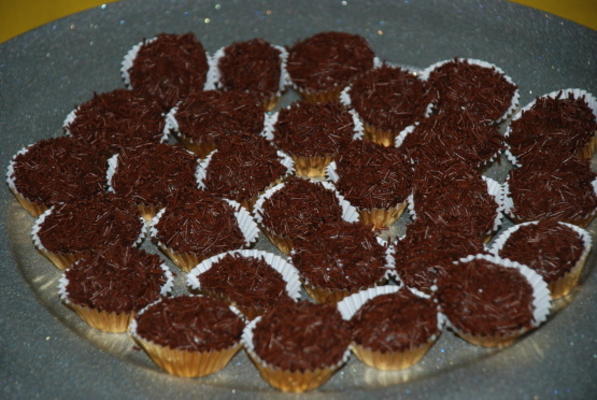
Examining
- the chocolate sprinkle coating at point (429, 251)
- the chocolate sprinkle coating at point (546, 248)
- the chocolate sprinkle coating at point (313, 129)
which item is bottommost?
the chocolate sprinkle coating at point (546, 248)

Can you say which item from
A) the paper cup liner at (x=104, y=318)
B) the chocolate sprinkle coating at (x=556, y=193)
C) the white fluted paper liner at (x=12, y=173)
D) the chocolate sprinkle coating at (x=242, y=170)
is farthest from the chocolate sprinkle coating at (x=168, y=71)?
the chocolate sprinkle coating at (x=556, y=193)

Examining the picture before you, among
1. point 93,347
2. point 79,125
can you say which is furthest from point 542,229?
point 79,125

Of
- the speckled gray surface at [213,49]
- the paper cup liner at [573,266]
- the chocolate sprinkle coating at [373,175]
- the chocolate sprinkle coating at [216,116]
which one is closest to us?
the speckled gray surface at [213,49]

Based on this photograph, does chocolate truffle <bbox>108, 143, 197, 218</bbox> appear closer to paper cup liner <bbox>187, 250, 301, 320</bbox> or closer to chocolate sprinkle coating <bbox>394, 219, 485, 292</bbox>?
paper cup liner <bbox>187, 250, 301, 320</bbox>

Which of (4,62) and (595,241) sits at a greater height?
(4,62)

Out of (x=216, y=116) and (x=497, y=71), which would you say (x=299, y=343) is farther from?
(x=497, y=71)

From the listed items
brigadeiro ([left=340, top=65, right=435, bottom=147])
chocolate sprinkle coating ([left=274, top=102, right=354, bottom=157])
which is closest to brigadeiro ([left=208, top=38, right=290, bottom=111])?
chocolate sprinkle coating ([left=274, top=102, right=354, bottom=157])

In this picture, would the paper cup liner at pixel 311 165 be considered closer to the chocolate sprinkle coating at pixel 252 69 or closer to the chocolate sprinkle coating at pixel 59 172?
the chocolate sprinkle coating at pixel 252 69

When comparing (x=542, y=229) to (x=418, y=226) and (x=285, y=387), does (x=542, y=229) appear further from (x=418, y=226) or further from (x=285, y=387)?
(x=285, y=387)
